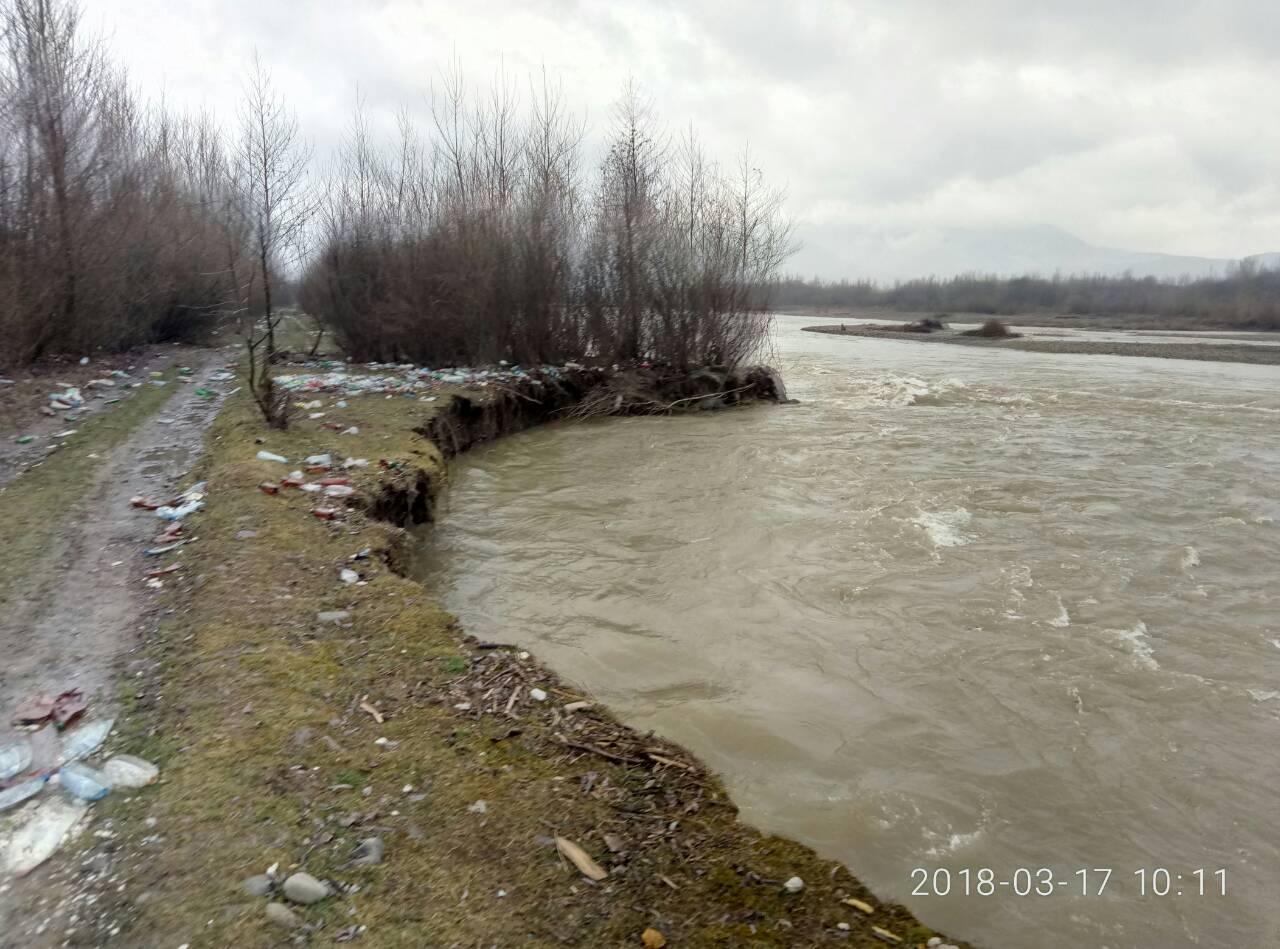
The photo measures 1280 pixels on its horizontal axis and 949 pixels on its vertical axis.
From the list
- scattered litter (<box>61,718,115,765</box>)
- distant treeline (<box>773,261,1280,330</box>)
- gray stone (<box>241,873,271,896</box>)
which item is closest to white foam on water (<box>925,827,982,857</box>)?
gray stone (<box>241,873,271,896</box>)

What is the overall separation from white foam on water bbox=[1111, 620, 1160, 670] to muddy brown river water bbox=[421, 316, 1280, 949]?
0.04 m

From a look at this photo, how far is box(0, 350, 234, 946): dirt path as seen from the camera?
2549mm

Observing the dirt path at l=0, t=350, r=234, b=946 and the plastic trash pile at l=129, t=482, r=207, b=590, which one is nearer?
the dirt path at l=0, t=350, r=234, b=946

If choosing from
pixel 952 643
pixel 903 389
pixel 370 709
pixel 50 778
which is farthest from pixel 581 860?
pixel 903 389

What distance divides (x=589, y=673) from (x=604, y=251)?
13157 mm

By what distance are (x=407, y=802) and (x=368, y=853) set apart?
12.3 inches

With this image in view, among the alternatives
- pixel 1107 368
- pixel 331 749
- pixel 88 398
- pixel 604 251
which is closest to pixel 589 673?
pixel 331 749

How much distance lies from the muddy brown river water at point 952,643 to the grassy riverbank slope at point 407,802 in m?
0.60

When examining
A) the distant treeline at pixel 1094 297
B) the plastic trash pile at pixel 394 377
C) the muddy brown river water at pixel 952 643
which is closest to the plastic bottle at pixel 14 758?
the muddy brown river water at pixel 952 643

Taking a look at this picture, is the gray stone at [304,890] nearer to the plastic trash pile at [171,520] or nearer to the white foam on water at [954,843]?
the white foam on water at [954,843]

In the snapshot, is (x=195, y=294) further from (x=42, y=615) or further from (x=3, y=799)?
(x=3, y=799)

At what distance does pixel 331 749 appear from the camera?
337 cm

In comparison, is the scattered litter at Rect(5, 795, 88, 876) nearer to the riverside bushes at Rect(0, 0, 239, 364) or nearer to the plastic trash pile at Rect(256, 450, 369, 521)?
the plastic trash pile at Rect(256, 450, 369, 521)

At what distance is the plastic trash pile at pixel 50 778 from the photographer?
2.75 m
